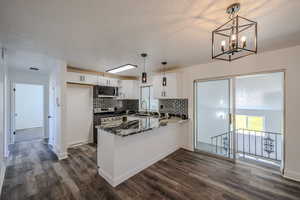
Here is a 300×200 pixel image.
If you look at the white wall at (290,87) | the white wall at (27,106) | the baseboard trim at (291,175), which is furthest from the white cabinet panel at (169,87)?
the white wall at (27,106)

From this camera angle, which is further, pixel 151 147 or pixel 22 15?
pixel 151 147

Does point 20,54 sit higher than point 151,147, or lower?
higher

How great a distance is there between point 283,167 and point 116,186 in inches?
126

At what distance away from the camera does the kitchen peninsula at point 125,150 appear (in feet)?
7.19

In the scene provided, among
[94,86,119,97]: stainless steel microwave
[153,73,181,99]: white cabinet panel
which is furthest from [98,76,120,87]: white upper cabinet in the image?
[153,73,181,99]: white cabinet panel

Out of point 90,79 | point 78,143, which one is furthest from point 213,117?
point 78,143

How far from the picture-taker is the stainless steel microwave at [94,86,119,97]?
14.3 ft

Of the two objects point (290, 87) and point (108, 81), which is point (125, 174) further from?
point (290, 87)

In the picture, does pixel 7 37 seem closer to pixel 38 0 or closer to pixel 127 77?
pixel 38 0

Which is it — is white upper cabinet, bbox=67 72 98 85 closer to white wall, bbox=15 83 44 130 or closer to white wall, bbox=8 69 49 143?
white wall, bbox=8 69 49 143

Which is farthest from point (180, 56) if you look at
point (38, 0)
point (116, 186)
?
point (116, 186)

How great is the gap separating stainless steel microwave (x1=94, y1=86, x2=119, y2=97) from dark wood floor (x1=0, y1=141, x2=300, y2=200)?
83.2 inches

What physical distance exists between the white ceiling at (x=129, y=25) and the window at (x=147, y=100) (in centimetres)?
243

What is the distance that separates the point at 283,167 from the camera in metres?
2.49
